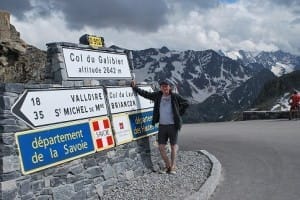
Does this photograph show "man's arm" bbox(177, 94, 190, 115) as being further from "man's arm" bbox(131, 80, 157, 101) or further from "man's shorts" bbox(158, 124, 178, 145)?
"man's arm" bbox(131, 80, 157, 101)

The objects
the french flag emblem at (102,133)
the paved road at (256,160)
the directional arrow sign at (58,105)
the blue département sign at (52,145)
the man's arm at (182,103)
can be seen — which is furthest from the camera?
the man's arm at (182,103)

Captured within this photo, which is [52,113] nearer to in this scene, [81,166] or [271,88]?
[81,166]

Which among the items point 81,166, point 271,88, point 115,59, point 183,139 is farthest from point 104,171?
point 271,88

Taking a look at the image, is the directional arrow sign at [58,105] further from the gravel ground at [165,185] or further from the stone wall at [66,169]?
the gravel ground at [165,185]

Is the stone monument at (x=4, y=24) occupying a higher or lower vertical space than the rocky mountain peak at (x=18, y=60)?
higher

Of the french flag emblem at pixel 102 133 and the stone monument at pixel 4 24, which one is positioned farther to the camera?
the stone monument at pixel 4 24

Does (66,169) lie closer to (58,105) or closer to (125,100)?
(58,105)

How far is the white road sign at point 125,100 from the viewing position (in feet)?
30.8

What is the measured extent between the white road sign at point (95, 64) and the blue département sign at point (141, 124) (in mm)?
1014

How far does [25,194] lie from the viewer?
663cm

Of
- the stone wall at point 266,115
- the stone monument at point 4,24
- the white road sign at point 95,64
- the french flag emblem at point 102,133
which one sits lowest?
the stone wall at point 266,115

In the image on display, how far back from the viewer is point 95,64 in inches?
370

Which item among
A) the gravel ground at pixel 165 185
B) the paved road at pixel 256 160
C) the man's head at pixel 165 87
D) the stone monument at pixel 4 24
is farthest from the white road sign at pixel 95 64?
the stone monument at pixel 4 24

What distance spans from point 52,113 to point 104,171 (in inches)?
68.1
